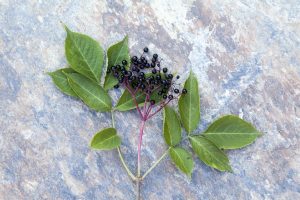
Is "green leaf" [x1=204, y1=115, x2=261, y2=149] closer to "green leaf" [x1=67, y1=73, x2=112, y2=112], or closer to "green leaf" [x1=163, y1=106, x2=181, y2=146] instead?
"green leaf" [x1=163, y1=106, x2=181, y2=146]

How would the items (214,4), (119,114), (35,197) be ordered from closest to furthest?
(35,197) → (119,114) → (214,4)

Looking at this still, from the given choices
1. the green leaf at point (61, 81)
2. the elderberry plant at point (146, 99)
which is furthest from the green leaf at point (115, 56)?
the green leaf at point (61, 81)

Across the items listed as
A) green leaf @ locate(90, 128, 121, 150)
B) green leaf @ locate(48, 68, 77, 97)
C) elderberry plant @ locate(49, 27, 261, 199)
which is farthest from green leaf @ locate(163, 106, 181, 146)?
green leaf @ locate(48, 68, 77, 97)

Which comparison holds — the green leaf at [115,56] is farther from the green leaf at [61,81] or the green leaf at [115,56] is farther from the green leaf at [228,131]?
the green leaf at [228,131]

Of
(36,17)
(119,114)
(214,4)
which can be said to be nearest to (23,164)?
(119,114)

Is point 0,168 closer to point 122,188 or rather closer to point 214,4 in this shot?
point 122,188

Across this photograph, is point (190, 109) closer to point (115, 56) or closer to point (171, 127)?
point (171, 127)
